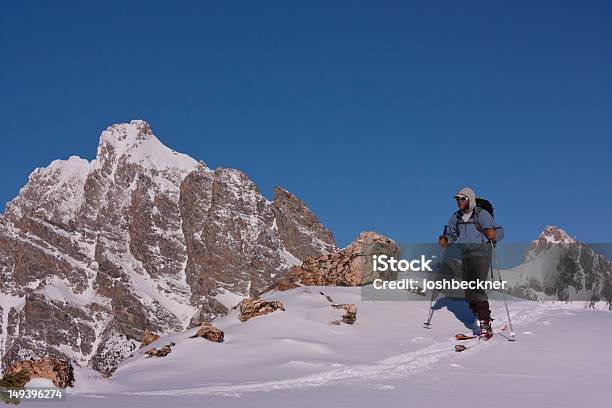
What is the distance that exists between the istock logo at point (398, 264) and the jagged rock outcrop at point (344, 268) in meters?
0.23

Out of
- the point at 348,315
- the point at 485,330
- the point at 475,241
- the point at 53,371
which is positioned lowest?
the point at 53,371

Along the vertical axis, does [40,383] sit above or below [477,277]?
below

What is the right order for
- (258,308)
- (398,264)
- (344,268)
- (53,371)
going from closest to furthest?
(53,371)
(258,308)
(344,268)
(398,264)

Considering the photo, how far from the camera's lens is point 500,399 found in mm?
9391

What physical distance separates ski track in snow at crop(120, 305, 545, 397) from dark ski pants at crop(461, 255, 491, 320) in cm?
64

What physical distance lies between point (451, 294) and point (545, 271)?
181855mm

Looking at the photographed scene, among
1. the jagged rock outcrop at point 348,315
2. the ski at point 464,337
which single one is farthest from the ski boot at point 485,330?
the jagged rock outcrop at point 348,315

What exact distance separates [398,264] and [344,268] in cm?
247

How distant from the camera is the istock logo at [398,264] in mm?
24062

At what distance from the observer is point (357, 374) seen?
11.5 meters

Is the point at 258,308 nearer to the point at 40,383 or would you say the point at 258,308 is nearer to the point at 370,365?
the point at 370,365

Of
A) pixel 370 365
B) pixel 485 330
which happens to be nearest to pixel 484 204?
pixel 485 330

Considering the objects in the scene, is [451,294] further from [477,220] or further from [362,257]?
[477,220]

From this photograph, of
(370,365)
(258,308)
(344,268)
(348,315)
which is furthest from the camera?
(344,268)
